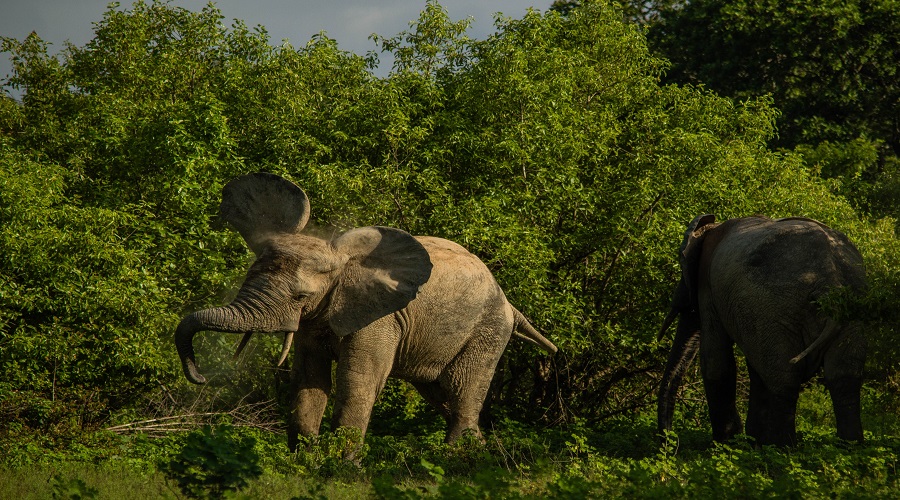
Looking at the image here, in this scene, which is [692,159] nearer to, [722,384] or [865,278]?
[722,384]

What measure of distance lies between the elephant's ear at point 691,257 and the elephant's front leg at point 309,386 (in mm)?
4362

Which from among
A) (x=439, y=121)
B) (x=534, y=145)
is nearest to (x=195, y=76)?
(x=439, y=121)

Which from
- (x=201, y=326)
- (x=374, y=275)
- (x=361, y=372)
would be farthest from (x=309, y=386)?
(x=201, y=326)

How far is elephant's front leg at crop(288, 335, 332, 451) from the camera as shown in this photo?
10.7 meters

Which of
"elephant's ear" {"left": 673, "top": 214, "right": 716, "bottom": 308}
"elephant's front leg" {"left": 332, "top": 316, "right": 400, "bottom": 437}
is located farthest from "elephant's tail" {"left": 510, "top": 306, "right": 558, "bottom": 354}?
"elephant's front leg" {"left": 332, "top": 316, "right": 400, "bottom": 437}

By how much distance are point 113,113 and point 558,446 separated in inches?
287

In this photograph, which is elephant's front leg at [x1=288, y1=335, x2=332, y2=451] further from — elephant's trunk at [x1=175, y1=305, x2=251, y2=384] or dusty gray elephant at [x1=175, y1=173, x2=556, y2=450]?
elephant's trunk at [x1=175, y1=305, x2=251, y2=384]

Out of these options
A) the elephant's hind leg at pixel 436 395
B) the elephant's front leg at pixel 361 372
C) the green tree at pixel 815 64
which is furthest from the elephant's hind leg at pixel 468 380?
the green tree at pixel 815 64

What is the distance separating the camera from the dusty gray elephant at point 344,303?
10.1 m

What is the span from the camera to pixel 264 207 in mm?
10453

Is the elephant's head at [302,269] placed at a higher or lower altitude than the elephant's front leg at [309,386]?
higher

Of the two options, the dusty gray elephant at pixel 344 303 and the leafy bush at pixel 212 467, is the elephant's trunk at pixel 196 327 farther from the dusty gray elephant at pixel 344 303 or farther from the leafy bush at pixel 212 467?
the leafy bush at pixel 212 467

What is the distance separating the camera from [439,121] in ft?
49.8

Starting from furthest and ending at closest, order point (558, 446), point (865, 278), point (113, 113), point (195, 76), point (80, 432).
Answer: point (195, 76) < point (113, 113) < point (558, 446) < point (80, 432) < point (865, 278)
